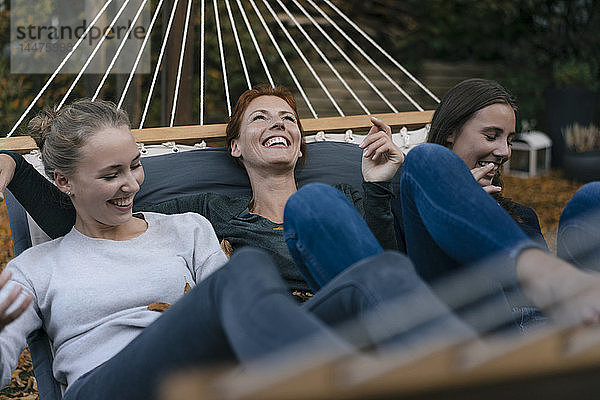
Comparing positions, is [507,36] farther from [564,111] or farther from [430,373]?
[430,373]

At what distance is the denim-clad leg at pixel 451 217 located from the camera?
1.01 m

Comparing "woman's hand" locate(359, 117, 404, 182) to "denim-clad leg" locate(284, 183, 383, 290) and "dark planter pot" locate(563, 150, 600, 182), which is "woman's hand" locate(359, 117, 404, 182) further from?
"dark planter pot" locate(563, 150, 600, 182)

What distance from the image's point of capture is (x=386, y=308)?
0.87 metres

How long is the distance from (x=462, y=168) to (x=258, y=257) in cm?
37

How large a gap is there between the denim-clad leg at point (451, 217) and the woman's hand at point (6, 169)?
75cm

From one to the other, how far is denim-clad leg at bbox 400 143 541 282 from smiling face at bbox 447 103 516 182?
42 centimetres

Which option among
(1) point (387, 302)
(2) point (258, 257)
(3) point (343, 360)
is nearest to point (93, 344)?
(2) point (258, 257)

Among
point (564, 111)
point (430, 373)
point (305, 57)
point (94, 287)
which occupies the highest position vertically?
point (430, 373)

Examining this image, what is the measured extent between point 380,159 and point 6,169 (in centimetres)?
75

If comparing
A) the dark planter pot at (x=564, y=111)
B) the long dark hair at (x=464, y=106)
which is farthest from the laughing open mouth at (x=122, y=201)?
Answer: the dark planter pot at (x=564, y=111)

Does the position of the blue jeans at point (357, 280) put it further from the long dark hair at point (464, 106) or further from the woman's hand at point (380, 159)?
the long dark hair at point (464, 106)

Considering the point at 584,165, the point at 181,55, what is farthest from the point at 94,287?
the point at 584,165

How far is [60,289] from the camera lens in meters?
1.31

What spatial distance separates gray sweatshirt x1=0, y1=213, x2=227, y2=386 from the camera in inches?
50.1
